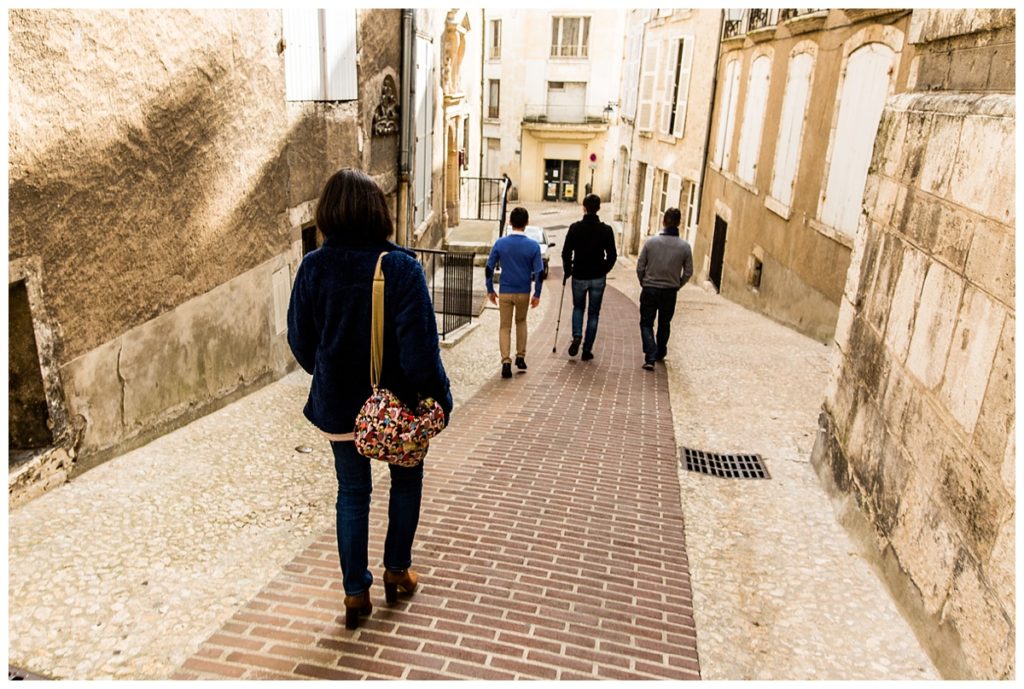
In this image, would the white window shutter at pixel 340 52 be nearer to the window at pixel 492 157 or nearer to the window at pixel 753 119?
the window at pixel 753 119

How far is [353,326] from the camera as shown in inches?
97.0

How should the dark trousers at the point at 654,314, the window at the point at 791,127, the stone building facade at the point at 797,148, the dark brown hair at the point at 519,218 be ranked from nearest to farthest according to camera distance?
the dark brown hair at the point at 519,218, the dark trousers at the point at 654,314, the stone building facade at the point at 797,148, the window at the point at 791,127

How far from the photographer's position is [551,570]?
129 inches

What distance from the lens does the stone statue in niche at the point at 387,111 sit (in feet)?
30.4

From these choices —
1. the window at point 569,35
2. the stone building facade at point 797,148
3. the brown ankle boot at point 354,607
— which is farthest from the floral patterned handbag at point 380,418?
the window at point 569,35

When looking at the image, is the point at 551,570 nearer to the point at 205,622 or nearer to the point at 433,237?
the point at 205,622

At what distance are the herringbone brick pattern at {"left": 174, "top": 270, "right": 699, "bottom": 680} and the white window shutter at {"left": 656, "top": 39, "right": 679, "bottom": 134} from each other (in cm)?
1535

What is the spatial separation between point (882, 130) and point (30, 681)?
4.87 metres

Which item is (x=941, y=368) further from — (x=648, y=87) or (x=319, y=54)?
(x=648, y=87)

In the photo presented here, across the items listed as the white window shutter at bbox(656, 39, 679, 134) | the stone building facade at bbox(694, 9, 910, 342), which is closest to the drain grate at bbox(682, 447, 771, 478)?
the stone building facade at bbox(694, 9, 910, 342)

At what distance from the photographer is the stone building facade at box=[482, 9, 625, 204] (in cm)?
3509

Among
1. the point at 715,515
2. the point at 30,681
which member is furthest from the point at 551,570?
the point at 30,681

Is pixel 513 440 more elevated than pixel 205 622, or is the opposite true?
pixel 205 622

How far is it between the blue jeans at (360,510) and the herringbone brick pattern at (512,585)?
0.80ft
